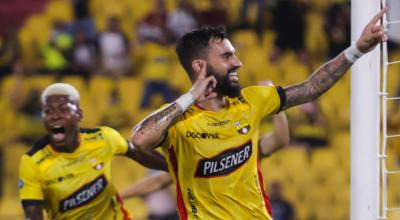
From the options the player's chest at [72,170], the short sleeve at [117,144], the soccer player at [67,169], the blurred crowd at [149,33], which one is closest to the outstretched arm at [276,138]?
the soccer player at [67,169]

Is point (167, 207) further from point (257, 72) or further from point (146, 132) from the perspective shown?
point (146, 132)

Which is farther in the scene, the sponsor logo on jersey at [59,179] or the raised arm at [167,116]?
Answer: the sponsor logo on jersey at [59,179]

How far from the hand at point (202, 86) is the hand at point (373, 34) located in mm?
918

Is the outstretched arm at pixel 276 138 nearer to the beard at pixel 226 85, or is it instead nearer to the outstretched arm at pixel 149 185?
the outstretched arm at pixel 149 185

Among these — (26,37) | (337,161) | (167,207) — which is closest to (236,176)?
(167,207)

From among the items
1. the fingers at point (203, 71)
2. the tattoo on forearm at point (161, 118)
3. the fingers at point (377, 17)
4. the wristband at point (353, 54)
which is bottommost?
the tattoo on forearm at point (161, 118)

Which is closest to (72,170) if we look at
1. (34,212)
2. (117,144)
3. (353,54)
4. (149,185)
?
(117,144)

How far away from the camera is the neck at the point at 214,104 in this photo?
20.4 ft

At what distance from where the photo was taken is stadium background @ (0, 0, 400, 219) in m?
13.3

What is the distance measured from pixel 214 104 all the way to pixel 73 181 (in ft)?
5.81

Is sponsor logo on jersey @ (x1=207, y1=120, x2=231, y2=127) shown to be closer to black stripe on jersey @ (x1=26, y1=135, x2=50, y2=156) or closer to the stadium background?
black stripe on jersey @ (x1=26, y1=135, x2=50, y2=156)

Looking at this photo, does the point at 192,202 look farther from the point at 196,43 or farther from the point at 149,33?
the point at 149,33

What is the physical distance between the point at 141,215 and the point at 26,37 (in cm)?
421

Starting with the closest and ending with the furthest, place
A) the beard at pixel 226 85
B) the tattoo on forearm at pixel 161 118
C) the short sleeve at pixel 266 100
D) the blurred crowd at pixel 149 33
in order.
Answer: the tattoo on forearm at pixel 161 118
the beard at pixel 226 85
the short sleeve at pixel 266 100
the blurred crowd at pixel 149 33
